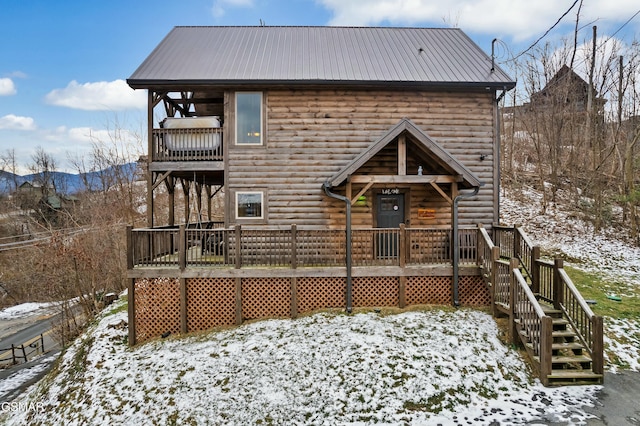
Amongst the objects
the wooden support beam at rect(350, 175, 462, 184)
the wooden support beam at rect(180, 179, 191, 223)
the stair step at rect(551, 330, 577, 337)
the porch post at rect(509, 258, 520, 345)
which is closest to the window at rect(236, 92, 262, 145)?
the wooden support beam at rect(350, 175, 462, 184)

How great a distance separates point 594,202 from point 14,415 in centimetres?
2314

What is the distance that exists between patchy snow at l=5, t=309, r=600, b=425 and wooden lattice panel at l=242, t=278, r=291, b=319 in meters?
0.34

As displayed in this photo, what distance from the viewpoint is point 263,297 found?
886cm

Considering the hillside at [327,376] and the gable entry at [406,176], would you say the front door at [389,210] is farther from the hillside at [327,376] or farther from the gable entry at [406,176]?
the hillside at [327,376]

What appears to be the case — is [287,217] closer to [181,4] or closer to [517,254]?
[517,254]

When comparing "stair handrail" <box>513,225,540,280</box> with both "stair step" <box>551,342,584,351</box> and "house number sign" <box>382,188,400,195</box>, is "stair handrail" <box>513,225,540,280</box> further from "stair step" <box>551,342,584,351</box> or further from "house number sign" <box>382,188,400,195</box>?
"house number sign" <box>382,188,400,195</box>

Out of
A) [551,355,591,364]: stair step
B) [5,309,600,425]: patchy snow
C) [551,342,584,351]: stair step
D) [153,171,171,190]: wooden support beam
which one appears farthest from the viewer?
[153,171,171,190]: wooden support beam

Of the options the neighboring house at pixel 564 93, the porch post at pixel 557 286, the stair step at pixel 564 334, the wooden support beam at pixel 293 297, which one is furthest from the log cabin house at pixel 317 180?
the neighboring house at pixel 564 93

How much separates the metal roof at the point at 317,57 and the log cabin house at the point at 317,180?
0.28 ft

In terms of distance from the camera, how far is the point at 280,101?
10.2 meters

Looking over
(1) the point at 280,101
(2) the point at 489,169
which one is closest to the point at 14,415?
(1) the point at 280,101

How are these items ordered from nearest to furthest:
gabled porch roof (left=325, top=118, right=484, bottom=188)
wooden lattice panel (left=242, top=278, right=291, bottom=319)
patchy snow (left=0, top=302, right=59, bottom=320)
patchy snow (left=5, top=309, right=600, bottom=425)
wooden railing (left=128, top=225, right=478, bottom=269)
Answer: patchy snow (left=5, top=309, right=600, bottom=425)
gabled porch roof (left=325, top=118, right=484, bottom=188)
wooden railing (left=128, top=225, right=478, bottom=269)
wooden lattice panel (left=242, top=278, right=291, bottom=319)
patchy snow (left=0, top=302, right=59, bottom=320)

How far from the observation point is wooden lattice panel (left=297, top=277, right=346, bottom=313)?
350 inches

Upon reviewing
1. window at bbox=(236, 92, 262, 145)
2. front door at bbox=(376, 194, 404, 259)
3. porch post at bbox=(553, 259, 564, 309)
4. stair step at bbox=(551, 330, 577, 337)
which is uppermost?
window at bbox=(236, 92, 262, 145)
